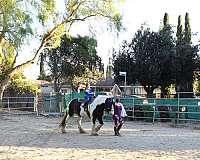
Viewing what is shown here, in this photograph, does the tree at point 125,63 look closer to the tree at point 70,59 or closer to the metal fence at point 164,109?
the metal fence at point 164,109

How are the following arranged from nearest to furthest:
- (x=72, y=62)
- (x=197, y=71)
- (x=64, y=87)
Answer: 1. (x=197, y=71)
2. (x=72, y=62)
3. (x=64, y=87)

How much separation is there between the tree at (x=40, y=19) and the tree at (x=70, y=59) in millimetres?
20334

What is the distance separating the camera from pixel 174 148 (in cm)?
1399

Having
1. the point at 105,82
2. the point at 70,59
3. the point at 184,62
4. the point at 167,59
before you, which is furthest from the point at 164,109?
the point at 105,82

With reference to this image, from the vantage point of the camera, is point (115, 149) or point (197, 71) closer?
point (115, 149)

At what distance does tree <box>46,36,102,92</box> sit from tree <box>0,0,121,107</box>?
801 inches

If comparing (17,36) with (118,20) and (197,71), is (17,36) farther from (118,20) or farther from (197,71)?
(197,71)

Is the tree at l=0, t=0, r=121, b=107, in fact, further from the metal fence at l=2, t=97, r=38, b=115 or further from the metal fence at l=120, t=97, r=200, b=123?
the metal fence at l=120, t=97, r=200, b=123

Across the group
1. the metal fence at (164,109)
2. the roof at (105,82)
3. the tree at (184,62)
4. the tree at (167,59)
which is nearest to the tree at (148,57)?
the tree at (167,59)

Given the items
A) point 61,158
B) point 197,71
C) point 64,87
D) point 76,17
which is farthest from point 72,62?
point 61,158

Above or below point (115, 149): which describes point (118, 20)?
above

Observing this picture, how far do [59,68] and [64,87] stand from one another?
618 centimetres

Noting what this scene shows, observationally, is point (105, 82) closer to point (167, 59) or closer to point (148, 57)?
point (148, 57)

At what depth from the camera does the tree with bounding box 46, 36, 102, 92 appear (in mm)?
63625
